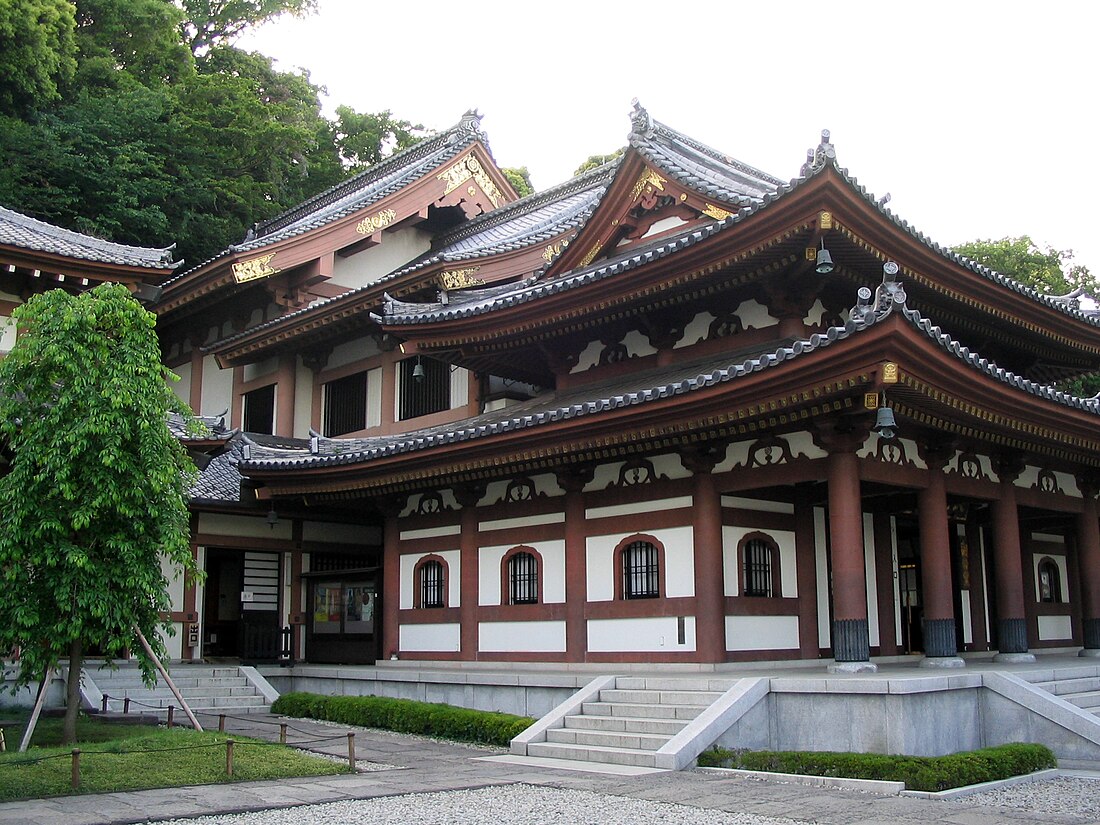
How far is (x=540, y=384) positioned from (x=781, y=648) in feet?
25.6

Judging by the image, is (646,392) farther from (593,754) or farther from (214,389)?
(214,389)

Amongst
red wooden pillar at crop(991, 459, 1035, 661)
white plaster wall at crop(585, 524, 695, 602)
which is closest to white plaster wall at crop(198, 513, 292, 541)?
white plaster wall at crop(585, 524, 695, 602)

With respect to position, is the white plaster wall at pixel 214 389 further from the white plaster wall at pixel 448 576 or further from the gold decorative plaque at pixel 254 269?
the white plaster wall at pixel 448 576

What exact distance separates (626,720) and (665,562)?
120 inches

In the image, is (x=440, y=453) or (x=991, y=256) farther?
(x=991, y=256)

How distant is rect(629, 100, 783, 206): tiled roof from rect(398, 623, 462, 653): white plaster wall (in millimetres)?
9105

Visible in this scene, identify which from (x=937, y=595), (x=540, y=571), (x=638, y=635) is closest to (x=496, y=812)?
(x=638, y=635)

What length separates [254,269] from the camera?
2508 centimetres

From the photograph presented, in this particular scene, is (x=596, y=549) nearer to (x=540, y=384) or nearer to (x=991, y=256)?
(x=540, y=384)

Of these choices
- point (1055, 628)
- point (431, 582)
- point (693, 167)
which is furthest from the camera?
point (1055, 628)

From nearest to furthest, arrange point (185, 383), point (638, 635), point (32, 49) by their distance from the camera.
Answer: point (638, 635) → point (185, 383) → point (32, 49)

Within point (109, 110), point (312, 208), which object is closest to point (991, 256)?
point (312, 208)

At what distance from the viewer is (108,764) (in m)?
12.1

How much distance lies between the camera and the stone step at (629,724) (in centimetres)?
1327
